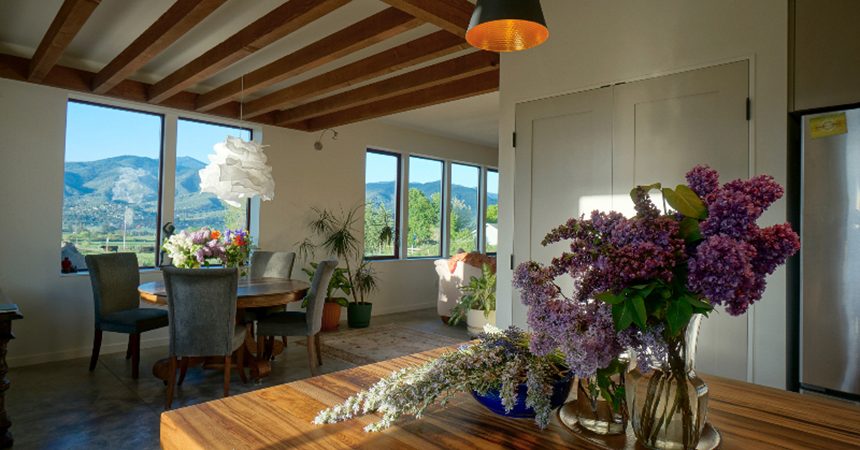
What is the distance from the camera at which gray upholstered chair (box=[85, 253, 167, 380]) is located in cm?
383

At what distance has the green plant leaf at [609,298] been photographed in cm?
75

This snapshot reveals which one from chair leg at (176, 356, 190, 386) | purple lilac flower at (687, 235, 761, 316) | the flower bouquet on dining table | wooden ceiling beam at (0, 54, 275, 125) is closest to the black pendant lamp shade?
purple lilac flower at (687, 235, 761, 316)

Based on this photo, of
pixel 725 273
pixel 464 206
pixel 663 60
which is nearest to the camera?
pixel 725 273

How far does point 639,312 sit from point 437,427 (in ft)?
1.35

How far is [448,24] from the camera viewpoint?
270cm

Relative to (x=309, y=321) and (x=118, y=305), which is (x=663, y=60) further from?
(x=118, y=305)

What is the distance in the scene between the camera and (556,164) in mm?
2951

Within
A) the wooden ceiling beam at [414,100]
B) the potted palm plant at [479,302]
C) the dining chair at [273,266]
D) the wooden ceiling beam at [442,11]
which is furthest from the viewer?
the potted palm plant at [479,302]

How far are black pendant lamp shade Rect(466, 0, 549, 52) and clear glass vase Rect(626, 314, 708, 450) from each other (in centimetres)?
94

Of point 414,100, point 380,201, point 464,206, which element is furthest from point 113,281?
point 464,206

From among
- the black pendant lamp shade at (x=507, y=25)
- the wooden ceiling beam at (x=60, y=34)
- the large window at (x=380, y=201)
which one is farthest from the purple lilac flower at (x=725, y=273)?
the large window at (x=380, y=201)

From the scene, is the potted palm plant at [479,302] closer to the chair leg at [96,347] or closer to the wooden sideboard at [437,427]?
the chair leg at [96,347]

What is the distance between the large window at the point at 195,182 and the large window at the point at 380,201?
180cm

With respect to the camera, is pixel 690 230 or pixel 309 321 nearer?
pixel 690 230
